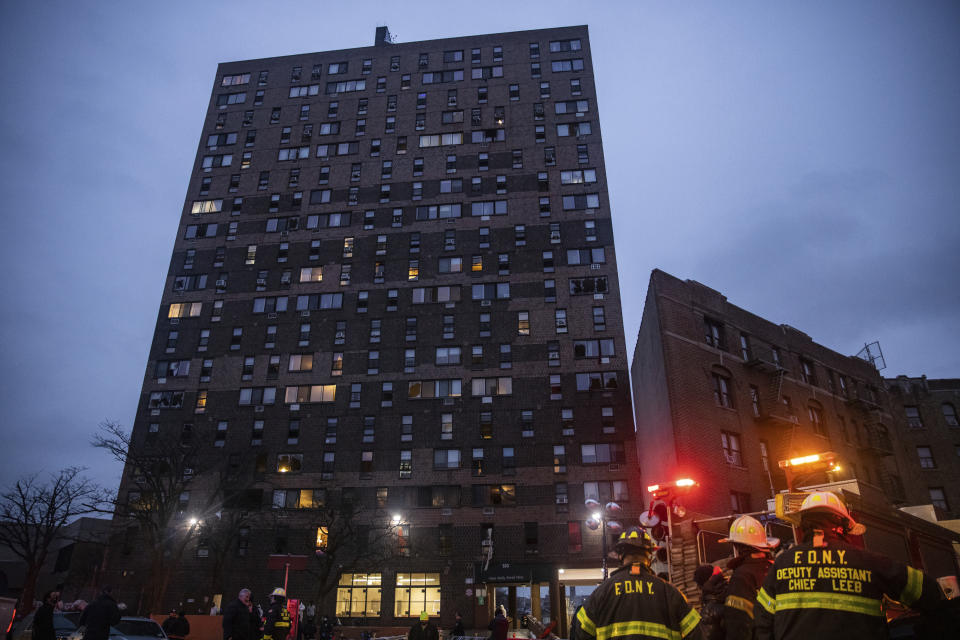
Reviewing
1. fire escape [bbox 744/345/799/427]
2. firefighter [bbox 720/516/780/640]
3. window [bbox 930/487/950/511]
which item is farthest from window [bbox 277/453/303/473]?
window [bbox 930/487/950/511]

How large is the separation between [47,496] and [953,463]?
74.9 meters

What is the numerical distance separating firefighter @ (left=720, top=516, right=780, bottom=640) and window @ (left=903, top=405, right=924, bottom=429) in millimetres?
51248

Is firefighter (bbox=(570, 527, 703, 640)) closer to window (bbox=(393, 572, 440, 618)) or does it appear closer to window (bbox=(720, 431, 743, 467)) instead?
window (bbox=(720, 431, 743, 467))

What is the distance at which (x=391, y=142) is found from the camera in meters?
63.7

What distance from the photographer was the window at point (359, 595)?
45.3 m

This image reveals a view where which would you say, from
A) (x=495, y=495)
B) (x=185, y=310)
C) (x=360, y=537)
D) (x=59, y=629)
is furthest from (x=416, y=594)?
(x=185, y=310)

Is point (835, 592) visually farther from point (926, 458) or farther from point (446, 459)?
point (926, 458)

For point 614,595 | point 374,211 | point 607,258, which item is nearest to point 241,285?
point 374,211

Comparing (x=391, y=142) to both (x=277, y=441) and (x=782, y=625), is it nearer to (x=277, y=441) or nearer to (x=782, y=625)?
(x=277, y=441)

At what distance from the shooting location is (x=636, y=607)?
5172mm

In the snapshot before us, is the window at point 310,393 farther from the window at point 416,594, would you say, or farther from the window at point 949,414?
the window at point 949,414

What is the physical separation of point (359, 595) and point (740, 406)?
3146 cm

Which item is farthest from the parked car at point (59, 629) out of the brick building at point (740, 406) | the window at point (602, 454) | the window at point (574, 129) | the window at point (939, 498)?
the window at point (574, 129)

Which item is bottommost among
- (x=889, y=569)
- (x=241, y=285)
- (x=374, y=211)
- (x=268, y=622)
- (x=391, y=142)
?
(x=268, y=622)
